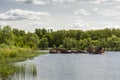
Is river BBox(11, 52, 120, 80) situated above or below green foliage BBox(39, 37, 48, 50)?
above

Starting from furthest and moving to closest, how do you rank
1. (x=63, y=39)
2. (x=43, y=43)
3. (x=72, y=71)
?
1. (x=63, y=39)
2. (x=43, y=43)
3. (x=72, y=71)

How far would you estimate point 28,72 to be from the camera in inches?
1503

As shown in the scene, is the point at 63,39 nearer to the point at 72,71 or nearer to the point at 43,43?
the point at 43,43

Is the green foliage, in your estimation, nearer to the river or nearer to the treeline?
the treeline

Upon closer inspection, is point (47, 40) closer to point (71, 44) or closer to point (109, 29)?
point (71, 44)

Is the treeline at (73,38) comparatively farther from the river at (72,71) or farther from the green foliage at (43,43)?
the river at (72,71)

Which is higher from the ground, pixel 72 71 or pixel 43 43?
pixel 72 71

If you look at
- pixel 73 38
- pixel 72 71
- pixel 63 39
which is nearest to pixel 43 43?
pixel 63 39

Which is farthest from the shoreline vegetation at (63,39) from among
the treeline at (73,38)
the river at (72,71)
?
the river at (72,71)

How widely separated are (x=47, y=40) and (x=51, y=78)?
13602cm

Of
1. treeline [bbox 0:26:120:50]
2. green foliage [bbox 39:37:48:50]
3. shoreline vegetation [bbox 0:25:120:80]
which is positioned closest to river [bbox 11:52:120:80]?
shoreline vegetation [bbox 0:25:120:80]

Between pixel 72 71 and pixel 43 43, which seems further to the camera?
pixel 43 43

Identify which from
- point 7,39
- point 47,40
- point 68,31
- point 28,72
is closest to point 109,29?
point 68,31

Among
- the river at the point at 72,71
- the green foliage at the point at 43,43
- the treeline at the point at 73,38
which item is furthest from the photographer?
the green foliage at the point at 43,43
